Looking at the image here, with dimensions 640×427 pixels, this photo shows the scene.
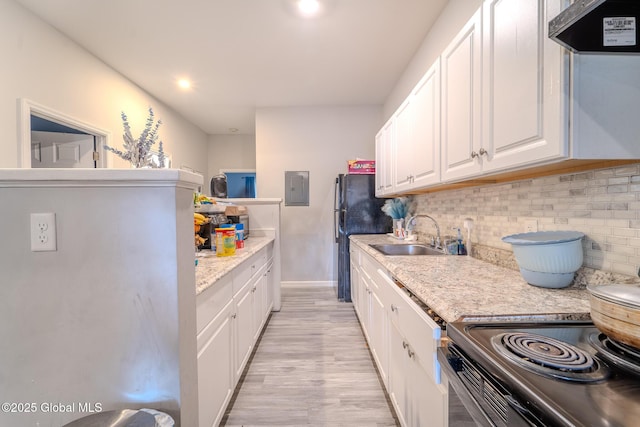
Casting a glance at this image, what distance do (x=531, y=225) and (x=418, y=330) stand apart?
804 mm

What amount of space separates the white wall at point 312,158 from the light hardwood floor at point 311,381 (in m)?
1.29

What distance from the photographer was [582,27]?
70 cm

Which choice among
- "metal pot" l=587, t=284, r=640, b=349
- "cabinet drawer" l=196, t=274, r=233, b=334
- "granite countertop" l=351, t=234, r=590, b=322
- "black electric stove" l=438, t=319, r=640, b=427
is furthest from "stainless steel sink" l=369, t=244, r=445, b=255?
"metal pot" l=587, t=284, r=640, b=349

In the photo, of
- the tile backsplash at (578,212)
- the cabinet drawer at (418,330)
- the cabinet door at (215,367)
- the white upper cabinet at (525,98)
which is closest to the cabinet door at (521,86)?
the white upper cabinet at (525,98)

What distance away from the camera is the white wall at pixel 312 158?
13.4ft

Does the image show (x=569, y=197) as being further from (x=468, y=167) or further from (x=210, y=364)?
(x=210, y=364)

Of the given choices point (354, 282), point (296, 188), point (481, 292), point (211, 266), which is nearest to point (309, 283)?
point (354, 282)

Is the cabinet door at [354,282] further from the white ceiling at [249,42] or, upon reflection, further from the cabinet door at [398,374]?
the white ceiling at [249,42]

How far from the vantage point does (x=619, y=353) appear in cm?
57

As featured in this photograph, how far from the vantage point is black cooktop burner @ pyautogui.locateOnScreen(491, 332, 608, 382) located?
0.52 meters

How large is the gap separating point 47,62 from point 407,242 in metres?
3.57

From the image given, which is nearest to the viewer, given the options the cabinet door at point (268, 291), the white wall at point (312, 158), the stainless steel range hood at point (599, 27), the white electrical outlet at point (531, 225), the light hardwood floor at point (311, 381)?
the stainless steel range hood at point (599, 27)

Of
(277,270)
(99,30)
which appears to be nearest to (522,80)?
→ (277,270)

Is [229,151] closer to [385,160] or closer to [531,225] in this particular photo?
[385,160]
